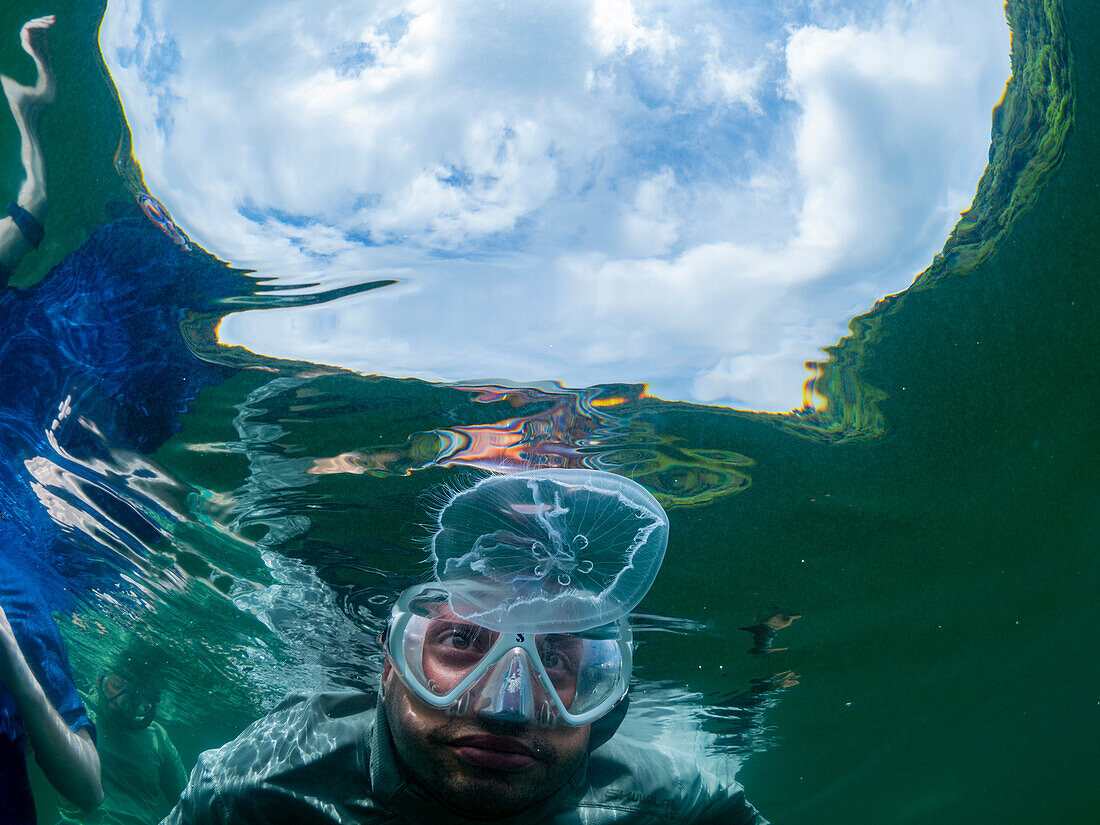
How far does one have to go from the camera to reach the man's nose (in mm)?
3650

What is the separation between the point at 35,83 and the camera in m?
3.72

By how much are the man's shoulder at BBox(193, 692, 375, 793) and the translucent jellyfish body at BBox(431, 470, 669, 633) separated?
5.44 ft

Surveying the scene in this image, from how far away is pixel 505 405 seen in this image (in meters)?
5.22

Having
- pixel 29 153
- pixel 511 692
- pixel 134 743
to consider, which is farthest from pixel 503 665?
pixel 134 743

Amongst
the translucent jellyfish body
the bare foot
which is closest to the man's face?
the translucent jellyfish body

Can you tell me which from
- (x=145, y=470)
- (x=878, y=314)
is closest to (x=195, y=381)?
(x=145, y=470)

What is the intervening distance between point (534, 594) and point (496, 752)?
92cm

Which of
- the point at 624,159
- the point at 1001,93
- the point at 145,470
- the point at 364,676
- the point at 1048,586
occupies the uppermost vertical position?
the point at 1001,93

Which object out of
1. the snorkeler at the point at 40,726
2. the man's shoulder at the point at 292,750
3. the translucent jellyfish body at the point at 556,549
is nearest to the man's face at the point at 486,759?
the translucent jellyfish body at the point at 556,549

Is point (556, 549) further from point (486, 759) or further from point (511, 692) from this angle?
point (486, 759)

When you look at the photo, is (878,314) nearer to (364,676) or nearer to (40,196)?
(40,196)

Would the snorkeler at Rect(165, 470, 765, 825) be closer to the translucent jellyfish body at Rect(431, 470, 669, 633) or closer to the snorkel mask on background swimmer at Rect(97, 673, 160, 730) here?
the translucent jellyfish body at Rect(431, 470, 669, 633)

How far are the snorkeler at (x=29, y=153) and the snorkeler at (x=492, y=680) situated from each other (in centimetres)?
337

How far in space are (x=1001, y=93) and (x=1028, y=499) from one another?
612 centimetres
